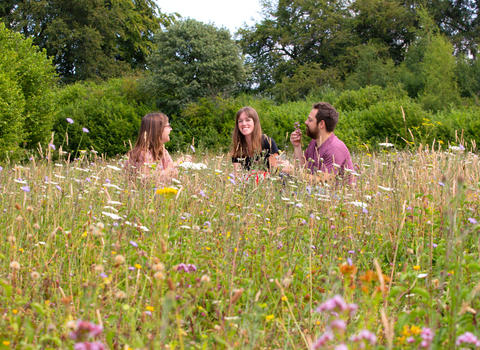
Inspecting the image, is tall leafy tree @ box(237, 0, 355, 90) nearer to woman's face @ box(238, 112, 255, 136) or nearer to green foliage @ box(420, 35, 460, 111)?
green foliage @ box(420, 35, 460, 111)

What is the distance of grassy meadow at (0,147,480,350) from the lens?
1204mm

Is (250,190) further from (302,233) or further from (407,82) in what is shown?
(407,82)

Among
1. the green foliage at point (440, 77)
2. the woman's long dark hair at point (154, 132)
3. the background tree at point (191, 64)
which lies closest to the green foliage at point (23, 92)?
the background tree at point (191, 64)

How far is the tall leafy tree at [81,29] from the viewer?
81.6 feet

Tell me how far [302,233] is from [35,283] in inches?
58.4

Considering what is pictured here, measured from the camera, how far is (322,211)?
2.77 metres

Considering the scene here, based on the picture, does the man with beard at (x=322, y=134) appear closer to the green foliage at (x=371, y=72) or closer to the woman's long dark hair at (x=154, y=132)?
the woman's long dark hair at (x=154, y=132)

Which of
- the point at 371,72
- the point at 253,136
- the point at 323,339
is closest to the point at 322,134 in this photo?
the point at 253,136

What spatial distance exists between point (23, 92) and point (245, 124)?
8.12 metres

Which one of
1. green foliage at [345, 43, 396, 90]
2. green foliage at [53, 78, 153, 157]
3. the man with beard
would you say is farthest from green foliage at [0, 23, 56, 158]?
green foliage at [345, 43, 396, 90]

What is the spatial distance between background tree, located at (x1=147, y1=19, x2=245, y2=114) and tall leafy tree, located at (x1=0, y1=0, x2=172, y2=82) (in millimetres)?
12415

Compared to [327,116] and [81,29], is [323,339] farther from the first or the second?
[81,29]

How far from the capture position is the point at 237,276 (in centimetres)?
175

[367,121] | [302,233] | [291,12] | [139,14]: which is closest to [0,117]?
[302,233]
